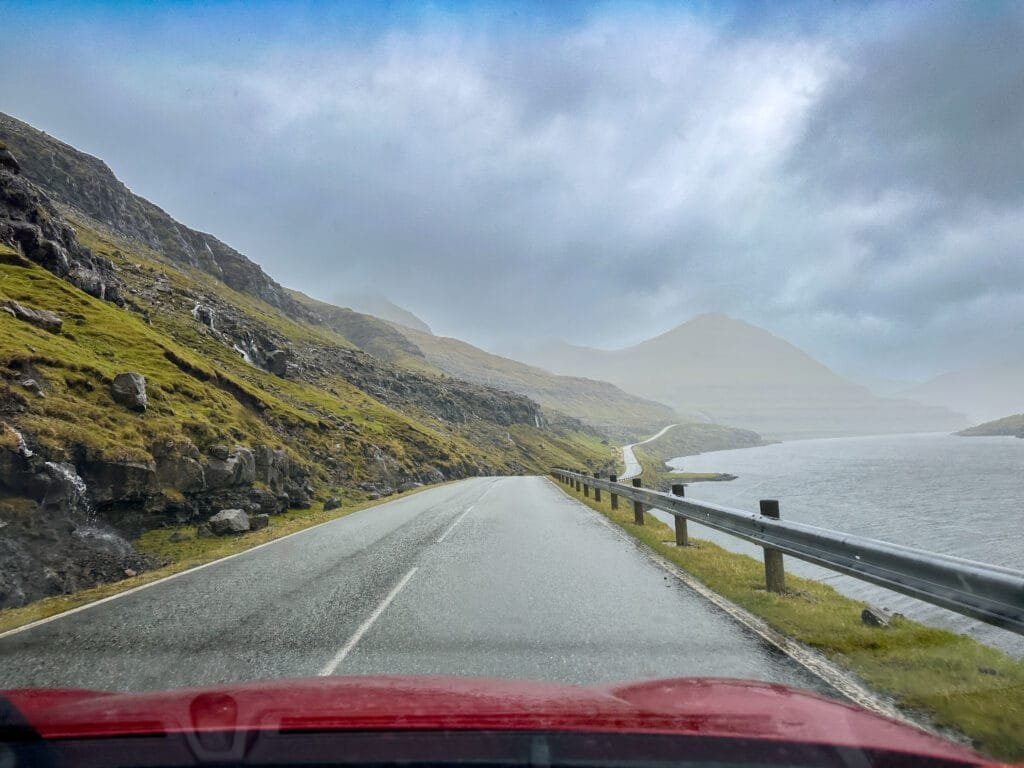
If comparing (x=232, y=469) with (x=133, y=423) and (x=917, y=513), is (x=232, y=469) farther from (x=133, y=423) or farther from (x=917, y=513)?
(x=917, y=513)

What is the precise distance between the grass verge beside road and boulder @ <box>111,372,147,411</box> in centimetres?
525

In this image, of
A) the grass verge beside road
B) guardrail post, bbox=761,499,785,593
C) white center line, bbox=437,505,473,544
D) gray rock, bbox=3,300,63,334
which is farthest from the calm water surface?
gray rock, bbox=3,300,63,334

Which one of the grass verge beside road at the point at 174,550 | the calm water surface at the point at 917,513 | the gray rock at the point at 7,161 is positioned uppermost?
the gray rock at the point at 7,161

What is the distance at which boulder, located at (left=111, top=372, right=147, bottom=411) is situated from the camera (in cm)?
1889

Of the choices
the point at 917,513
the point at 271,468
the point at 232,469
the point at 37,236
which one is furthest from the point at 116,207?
the point at 917,513

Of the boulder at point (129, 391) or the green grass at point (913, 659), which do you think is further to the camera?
the boulder at point (129, 391)

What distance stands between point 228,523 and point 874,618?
16.0 m

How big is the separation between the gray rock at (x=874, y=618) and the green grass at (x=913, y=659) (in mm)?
94

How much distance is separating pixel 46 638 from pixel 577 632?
6.08 meters

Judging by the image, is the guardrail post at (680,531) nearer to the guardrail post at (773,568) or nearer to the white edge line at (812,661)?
the white edge line at (812,661)

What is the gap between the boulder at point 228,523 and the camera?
53.4 feet

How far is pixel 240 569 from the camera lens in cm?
1038

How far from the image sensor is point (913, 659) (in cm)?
501

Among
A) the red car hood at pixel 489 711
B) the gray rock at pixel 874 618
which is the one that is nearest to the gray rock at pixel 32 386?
the red car hood at pixel 489 711
